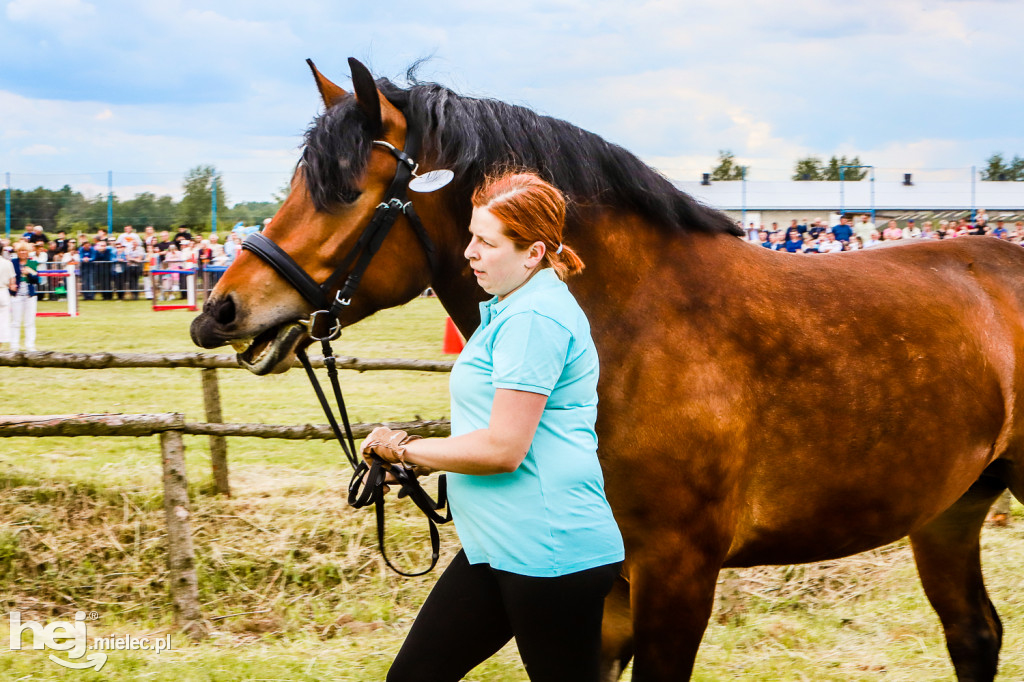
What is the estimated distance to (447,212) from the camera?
8.86 feet

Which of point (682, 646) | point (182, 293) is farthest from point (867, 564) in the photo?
point (182, 293)

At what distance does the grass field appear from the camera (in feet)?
13.7

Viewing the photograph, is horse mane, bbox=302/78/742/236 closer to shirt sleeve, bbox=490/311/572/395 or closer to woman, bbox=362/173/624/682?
woman, bbox=362/173/624/682

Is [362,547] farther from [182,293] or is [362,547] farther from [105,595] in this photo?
[182,293]

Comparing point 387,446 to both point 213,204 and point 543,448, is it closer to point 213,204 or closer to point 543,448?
point 543,448

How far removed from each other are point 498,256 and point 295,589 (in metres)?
3.71

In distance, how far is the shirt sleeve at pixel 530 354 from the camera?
1909mm

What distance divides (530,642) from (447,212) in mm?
1251

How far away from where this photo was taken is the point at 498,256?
2002 millimetres

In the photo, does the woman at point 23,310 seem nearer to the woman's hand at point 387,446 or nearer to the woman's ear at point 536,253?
the woman's hand at point 387,446

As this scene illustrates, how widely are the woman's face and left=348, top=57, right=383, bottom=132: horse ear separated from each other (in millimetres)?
736

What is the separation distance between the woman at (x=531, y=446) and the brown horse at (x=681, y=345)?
0.53 metres

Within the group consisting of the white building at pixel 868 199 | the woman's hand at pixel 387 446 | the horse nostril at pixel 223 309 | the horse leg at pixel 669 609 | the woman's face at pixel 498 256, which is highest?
the white building at pixel 868 199

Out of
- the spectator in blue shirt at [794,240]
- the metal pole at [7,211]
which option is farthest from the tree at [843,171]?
the metal pole at [7,211]
